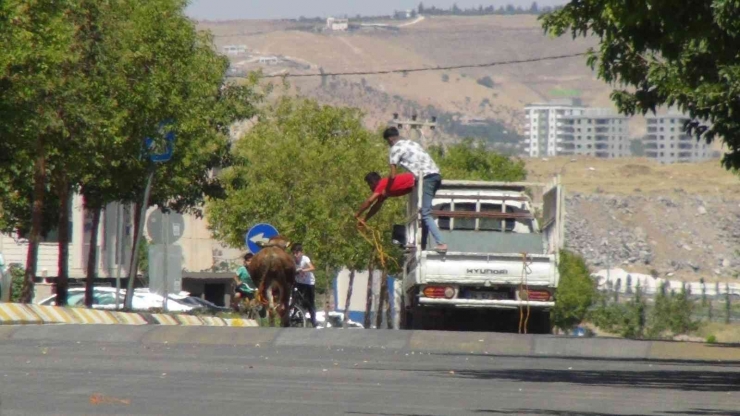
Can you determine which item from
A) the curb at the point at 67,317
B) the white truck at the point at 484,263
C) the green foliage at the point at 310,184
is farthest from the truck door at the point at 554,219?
the green foliage at the point at 310,184

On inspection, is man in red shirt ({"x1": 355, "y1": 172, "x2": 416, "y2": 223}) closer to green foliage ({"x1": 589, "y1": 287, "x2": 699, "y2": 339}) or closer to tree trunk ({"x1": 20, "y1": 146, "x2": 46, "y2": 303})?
tree trunk ({"x1": 20, "y1": 146, "x2": 46, "y2": 303})

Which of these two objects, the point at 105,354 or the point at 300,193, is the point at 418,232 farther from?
the point at 300,193

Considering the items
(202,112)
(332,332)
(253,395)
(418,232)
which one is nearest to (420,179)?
(418,232)

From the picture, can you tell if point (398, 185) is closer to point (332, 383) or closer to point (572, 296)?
point (332, 383)

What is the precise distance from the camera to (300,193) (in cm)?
5638

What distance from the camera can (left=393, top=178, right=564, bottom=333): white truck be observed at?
23625mm

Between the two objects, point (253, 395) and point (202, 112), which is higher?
point (202, 112)

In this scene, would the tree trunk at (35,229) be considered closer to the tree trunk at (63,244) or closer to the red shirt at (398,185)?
the tree trunk at (63,244)

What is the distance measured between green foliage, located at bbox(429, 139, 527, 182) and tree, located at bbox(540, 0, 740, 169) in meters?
61.4

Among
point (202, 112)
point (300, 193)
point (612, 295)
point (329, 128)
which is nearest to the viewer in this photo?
point (202, 112)

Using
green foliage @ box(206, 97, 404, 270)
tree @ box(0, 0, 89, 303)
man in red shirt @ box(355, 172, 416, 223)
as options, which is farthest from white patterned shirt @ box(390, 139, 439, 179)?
green foliage @ box(206, 97, 404, 270)

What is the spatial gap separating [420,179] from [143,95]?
703 cm

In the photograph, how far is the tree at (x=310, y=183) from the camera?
53406 millimetres

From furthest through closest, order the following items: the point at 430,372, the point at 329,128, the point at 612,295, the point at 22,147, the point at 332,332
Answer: the point at 612,295 → the point at 329,128 → the point at 22,147 → the point at 332,332 → the point at 430,372
